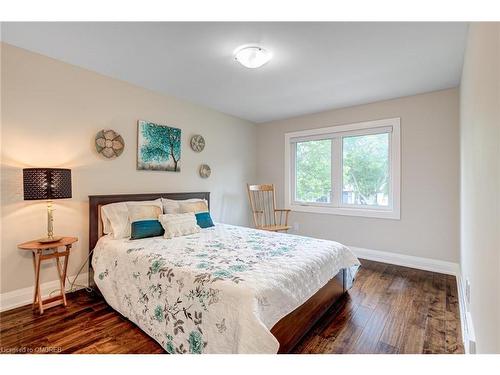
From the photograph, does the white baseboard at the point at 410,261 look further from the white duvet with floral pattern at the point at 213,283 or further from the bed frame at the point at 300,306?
the white duvet with floral pattern at the point at 213,283

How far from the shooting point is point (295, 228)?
4.39 meters

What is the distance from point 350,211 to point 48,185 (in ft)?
12.3

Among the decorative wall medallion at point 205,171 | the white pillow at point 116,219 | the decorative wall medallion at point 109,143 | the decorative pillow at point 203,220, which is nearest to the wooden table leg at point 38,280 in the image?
the white pillow at point 116,219

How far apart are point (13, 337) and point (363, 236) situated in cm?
400

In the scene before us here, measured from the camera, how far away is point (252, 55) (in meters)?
2.09

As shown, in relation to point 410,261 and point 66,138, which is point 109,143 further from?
point 410,261

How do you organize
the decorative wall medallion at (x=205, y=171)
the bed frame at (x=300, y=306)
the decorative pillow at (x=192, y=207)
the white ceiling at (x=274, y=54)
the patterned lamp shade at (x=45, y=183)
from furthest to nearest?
the decorative wall medallion at (x=205, y=171) < the decorative pillow at (x=192, y=207) < the patterned lamp shade at (x=45, y=183) < the white ceiling at (x=274, y=54) < the bed frame at (x=300, y=306)

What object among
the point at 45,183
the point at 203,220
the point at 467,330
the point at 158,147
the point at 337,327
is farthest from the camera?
the point at 158,147

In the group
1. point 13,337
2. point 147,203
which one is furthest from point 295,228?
point 13,337

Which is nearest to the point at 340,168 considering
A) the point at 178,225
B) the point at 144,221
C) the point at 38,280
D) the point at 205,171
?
A: the point at 205,171

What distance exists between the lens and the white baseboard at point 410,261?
3.06 m

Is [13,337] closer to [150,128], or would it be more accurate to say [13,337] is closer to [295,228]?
[150,128]

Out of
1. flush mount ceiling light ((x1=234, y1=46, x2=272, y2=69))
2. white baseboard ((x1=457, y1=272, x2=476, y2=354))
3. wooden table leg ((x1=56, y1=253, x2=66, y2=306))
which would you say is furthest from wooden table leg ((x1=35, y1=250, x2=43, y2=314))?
white baseboard ((x1=457, y1=272, x2=476, y2=354))

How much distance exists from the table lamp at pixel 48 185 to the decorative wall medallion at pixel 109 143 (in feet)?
1.86
